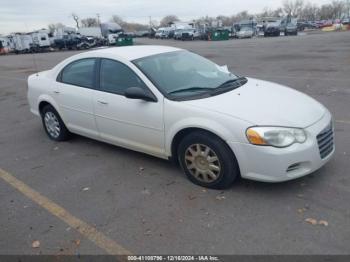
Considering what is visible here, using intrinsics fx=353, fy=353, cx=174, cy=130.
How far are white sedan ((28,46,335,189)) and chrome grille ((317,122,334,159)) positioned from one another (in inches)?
0.4

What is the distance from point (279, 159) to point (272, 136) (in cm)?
23

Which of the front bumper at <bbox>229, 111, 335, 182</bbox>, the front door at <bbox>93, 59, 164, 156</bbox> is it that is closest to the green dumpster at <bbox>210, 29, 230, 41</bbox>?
the front door at <bbox>93, 59, 164, 156</bbox>

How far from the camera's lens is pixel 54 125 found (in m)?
5.87

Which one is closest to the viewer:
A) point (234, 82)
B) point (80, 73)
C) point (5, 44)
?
point (234, 82)

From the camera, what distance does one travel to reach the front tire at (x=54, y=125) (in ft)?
18.7

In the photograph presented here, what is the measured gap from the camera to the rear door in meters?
4.97

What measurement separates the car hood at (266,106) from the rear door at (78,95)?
67.2 inches

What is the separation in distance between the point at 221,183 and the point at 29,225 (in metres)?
2.01

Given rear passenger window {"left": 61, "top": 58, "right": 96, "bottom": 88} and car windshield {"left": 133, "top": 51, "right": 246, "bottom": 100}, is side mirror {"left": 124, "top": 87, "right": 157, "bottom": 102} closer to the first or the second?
car windshield {"left": 133, "top": 51, "right": 246, "bottom": 100}

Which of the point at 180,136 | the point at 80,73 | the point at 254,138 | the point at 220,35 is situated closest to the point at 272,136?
the point at 254,138

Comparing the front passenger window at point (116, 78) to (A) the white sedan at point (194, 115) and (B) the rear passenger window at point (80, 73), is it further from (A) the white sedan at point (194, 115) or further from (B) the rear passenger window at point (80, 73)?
(B) the rear passenger window at point (80, 73)

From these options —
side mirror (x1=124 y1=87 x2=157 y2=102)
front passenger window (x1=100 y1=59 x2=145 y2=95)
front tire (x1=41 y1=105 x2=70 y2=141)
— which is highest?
front passenger window (x1=100 y1=59 x2=145 y2=95)

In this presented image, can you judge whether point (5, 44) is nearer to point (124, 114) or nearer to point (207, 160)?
point (124, 114)

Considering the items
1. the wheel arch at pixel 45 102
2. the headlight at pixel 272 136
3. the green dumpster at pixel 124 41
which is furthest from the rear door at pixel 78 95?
the green dumpster at pixel 124 41
